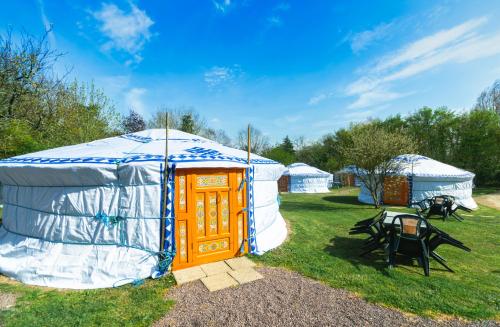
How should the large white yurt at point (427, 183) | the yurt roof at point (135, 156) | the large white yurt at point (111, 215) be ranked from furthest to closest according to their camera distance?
1. the large white yurt at point (427, 183)
2. the yurt roof at point (135, 156)
3. the large white yurt at point (111, 215)

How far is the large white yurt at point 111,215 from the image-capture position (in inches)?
135

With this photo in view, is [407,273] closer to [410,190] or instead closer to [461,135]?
[410,190]

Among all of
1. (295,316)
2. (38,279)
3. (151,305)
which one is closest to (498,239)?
(295,316)

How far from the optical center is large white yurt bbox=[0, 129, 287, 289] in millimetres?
3430

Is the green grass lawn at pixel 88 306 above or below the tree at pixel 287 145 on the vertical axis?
below

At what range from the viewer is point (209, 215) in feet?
13.1

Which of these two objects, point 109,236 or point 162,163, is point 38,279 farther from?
point 162,163

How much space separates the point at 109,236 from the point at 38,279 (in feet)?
3.56

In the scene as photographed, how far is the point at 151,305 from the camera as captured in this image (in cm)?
280

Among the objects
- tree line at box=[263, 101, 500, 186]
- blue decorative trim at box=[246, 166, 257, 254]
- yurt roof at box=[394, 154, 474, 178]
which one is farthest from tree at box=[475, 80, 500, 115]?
blue decorative trim at box=[246, 166, 257, 254]

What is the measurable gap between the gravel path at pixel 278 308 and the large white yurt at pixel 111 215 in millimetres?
838

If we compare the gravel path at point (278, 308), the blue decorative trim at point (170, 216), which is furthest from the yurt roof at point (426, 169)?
the blue decorative trim at point (170, 216)

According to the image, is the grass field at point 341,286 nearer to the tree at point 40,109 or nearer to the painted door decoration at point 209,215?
the painted door decoration at point 209,215

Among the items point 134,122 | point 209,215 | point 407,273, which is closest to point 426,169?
point 407,273
